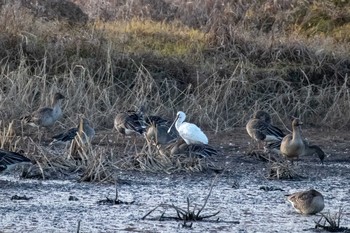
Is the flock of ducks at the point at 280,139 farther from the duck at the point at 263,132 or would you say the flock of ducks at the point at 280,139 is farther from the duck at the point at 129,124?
the duck at the point at 129,124

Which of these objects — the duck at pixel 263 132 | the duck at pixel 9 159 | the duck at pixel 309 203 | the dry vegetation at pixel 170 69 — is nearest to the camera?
the duck at pixel 309 203

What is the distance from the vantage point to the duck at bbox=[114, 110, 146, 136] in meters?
16.2

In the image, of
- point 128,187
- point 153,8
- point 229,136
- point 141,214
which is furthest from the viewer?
point 153,8

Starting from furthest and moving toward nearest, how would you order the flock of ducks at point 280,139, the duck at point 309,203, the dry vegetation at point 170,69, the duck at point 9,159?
the dry vegetation at point 170,69, the flock of ducks at point 280,139, the duck at point 9,159, the duck at point 309,203

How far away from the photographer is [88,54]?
778 inches

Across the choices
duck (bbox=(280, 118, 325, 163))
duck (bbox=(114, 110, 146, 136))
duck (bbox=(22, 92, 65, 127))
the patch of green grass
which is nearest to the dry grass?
duck (bbox=(280, 118, 325, 163))

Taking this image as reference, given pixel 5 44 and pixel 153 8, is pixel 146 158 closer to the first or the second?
pixel 5 44

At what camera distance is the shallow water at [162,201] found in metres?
10.6

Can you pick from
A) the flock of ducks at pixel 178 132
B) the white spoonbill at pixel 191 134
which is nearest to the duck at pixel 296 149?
the flock of ducks at pixel 178 132

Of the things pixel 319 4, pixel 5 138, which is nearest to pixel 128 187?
pixel 5 138

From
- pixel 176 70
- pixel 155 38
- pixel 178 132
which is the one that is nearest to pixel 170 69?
pixel 176 70

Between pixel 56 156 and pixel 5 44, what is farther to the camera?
pixel 5 44

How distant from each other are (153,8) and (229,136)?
33.0ft

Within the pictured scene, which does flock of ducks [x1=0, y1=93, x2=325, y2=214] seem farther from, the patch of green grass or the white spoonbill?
the patch of green grass
